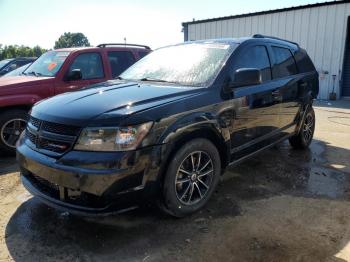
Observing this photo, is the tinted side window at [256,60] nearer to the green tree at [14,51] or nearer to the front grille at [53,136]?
the front grille at [53,136]

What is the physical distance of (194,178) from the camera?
352cm

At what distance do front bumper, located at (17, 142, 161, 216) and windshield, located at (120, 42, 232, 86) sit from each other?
A: 1.18m

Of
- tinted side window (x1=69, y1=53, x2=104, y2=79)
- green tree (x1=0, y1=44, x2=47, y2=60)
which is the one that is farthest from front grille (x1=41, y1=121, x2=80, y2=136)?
green tree (x1=0, y1=44, x2=47, y2=60)

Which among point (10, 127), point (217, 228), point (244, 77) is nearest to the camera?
point (217, 228)

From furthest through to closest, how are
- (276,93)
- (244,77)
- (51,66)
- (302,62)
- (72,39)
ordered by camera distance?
1. (72,39)
2. (51,66)
3. (302,62)
4. (276,93)
5. (244,77)

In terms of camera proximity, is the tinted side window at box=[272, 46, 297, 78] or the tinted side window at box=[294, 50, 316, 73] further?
the tinted side window at box=[294, 50, 316, 73]

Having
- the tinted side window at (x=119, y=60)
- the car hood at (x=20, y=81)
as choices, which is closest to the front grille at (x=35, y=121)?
the car hood at (x=20, y=81)

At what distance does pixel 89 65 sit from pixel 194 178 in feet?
12.7

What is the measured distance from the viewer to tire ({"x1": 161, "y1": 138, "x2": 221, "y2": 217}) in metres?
3.21

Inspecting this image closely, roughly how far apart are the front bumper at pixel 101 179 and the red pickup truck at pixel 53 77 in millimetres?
2859

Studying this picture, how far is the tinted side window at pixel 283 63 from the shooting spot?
4832mm

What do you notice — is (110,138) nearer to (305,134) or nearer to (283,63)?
(283,63)

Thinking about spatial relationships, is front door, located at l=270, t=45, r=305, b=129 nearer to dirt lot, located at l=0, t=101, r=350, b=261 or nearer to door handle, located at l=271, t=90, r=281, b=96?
door handle, located at l=271, t=90, r=281, b=96

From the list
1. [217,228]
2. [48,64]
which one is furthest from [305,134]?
[48,64]
